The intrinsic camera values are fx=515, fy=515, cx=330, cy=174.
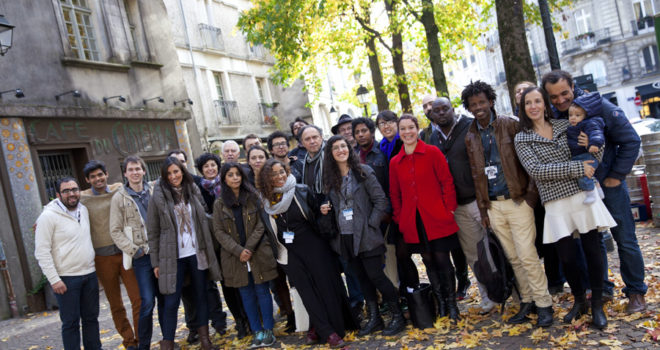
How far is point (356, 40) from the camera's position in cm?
1736

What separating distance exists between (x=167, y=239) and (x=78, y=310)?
1.25 meters

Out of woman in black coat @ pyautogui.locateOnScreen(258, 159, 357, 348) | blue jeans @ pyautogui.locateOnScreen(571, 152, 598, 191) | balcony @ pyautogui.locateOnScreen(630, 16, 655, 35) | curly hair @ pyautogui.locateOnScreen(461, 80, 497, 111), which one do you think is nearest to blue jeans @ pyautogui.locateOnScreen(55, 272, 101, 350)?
woman in black coat @ pyautogui.locateOnScreen(258, 159, 357, 348)

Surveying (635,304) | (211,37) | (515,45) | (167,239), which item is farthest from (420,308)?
(211,37)

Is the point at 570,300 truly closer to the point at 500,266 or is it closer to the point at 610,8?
the point at 500,266

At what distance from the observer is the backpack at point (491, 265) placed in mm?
5000

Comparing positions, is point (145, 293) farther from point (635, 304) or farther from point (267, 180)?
point (635, 304)

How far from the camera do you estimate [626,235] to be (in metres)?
4.56

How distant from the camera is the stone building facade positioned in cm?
1027

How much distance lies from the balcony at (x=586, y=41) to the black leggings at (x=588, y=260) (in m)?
42.0

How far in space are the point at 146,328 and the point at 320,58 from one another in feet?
52.1

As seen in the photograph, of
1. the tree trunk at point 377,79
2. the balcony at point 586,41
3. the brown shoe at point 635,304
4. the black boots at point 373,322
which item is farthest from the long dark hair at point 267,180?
the balcony at point 586,41

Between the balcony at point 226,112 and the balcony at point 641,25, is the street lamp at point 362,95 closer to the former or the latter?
the balcony at point 226,112

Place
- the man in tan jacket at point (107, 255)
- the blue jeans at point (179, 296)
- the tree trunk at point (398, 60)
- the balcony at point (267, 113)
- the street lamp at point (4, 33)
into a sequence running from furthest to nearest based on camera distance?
the balcony at point (267, 113) → the tree trunk at point (398, 60) → the street lamp at point (4, 33) → the man in tan jacket at point (107, 255) → the blue jeans at point (179, 296)

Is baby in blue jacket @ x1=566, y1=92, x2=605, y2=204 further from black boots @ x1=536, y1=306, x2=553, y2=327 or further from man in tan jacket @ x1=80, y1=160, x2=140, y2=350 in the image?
man in tan jacket @ x1=80, y1=160, x2=140, y2=350
